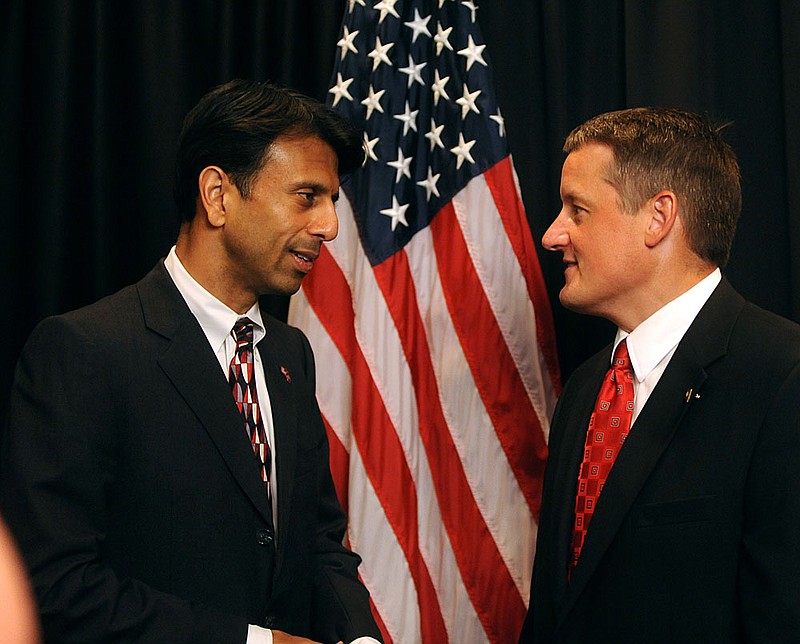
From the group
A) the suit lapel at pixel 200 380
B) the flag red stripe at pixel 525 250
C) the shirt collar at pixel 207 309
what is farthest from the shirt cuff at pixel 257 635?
the flag red stripe at pixel 525 250

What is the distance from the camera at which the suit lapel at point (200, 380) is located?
1809 millimetres

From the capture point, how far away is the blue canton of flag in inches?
109

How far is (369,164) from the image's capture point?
2.77 m

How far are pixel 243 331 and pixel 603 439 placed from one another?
32.6 inches

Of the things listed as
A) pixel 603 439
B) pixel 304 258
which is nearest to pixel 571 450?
pixel 603 439

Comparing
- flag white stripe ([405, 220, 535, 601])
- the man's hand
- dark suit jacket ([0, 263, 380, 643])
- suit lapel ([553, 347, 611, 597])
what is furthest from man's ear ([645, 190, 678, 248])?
the man's hand

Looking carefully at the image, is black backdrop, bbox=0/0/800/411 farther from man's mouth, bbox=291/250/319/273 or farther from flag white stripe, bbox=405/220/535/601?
man's mouth, bbox=291/250/319/273

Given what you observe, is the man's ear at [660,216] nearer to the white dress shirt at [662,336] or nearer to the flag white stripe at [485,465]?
the white dress shirt at [662,336]

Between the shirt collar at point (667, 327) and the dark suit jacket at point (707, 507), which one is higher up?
the shirt collar at point (667, 327)

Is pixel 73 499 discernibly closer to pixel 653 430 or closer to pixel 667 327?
pixel 653 430

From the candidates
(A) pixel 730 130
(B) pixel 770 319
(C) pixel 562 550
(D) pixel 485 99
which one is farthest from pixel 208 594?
(A) pixel 730 130

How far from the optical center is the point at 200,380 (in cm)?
184

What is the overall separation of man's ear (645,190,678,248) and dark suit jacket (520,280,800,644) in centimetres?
18

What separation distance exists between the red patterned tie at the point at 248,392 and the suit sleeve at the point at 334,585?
0.75 feet
